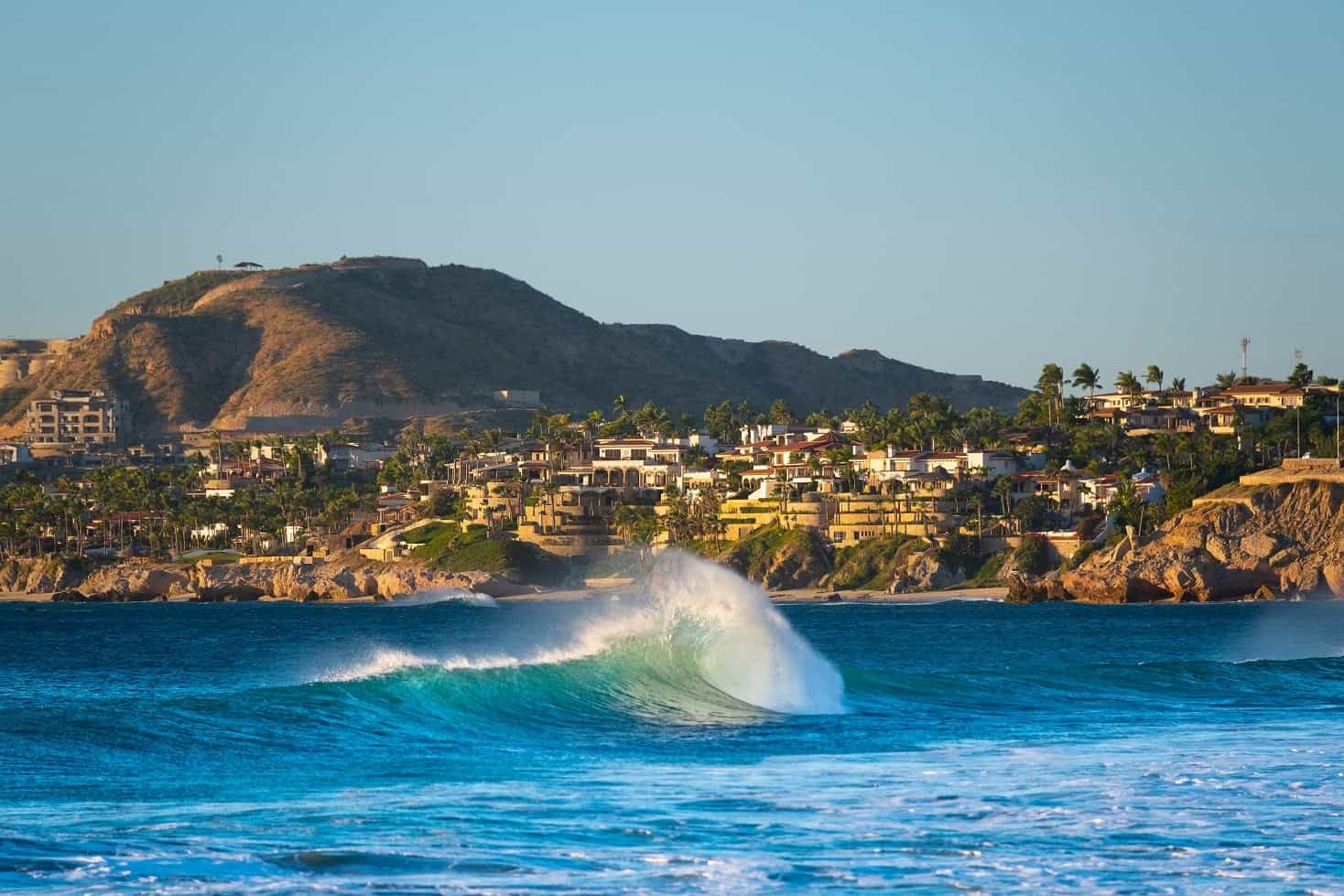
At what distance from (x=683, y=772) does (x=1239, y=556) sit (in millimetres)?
76093

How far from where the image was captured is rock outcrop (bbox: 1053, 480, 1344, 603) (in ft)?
324

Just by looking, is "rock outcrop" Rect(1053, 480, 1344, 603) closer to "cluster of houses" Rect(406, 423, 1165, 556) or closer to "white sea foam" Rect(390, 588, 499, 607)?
"cluster of houses" Rect(406, 423, 1165, 556)

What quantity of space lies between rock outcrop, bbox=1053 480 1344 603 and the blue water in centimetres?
4747

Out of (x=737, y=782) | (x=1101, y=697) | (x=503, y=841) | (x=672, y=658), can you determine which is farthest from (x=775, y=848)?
(x=1101, y=697)

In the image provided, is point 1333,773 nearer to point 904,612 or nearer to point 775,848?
point 775,848

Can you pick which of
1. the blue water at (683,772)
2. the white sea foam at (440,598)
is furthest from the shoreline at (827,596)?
the blue water at (683,772)

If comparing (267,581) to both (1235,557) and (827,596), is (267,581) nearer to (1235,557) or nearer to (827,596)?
(827,596)

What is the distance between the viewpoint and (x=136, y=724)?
109ft

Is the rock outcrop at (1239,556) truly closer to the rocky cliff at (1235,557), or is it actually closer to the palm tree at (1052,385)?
the rocky cliff at (1235,557)

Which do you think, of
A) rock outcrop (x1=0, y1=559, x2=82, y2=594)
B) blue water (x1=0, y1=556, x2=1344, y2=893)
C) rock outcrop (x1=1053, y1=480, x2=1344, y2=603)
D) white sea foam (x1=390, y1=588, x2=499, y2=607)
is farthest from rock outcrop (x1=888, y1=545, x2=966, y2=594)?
rock outcrop (x1=0, y1=559, x2=82, y2=594)

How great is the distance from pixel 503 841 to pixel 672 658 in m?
17.5

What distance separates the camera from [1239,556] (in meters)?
99.9

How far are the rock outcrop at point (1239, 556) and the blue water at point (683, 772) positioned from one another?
47.5 meters

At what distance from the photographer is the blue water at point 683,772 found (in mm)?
21562
